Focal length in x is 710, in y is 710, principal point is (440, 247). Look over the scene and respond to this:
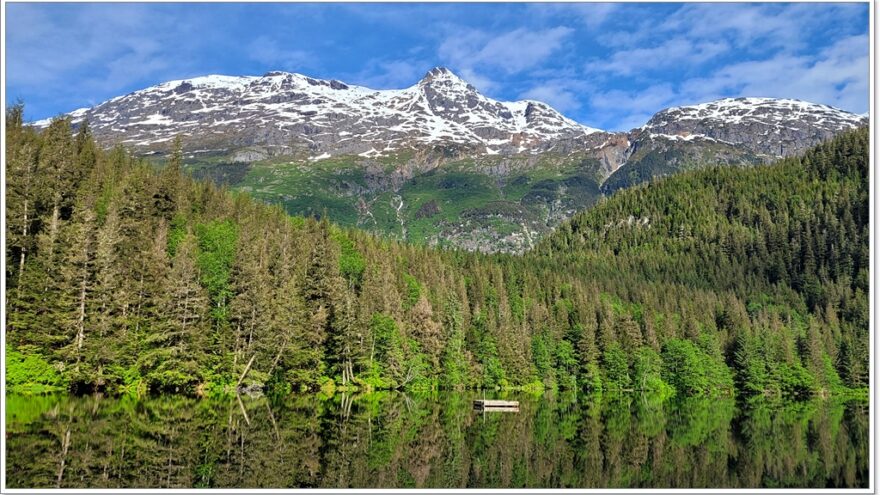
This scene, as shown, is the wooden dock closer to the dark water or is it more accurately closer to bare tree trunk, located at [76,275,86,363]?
the dark water

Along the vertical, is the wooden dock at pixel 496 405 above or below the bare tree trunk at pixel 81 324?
below

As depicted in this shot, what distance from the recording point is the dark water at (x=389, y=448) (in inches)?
1144

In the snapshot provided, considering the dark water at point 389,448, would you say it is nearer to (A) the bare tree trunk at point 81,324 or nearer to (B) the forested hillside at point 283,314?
(A) the bare tree trunk at point 81,324

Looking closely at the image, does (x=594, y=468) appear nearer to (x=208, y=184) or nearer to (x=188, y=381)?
(x=188, y=381)

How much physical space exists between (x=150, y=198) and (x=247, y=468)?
67695 mm

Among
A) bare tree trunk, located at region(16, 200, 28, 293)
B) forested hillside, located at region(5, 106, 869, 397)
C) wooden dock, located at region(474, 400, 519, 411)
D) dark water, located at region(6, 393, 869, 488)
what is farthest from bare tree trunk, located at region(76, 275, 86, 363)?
wooden dock, located at region(474, 400, 519, 411)

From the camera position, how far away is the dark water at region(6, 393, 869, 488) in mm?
29047

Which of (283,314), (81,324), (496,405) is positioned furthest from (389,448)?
(283,314)

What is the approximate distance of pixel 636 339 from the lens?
13162 centimetres

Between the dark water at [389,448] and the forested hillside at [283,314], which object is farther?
the forested hillside at [283,314]

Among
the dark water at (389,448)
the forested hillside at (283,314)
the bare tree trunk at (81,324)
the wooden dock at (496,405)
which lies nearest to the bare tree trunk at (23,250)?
the forested hillside at (283,314)

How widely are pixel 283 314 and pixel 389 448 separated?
4734cm

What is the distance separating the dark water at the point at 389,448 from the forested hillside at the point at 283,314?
33.3 feet

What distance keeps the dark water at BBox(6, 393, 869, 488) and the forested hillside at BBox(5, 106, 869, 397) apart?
400 inches
